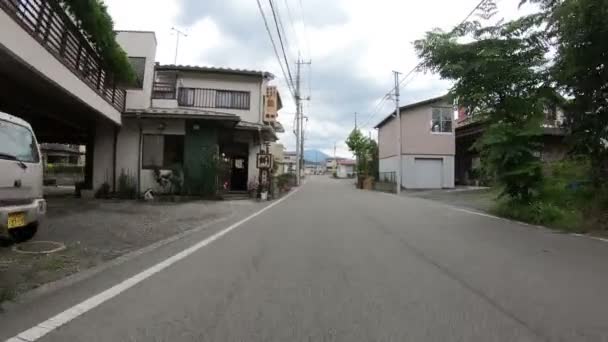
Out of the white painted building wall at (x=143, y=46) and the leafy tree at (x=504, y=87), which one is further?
the white painted building wall at (x=143, y=46)

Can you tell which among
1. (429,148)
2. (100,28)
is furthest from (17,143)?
(429,148)

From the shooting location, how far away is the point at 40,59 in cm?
945

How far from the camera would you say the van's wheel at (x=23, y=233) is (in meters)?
7.25

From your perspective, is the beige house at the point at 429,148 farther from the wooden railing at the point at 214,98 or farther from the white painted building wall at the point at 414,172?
the wooden railing at the point at 214,98

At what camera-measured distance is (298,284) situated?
5.12 m

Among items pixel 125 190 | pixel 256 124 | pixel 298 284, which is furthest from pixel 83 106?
pixel 298 284

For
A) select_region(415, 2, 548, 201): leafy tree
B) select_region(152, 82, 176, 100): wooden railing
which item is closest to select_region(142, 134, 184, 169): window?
select_region(152, 82, 176, 100): wooden railing

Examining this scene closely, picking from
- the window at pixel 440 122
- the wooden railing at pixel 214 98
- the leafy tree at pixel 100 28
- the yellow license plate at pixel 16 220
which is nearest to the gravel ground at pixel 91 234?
the yellow license plate at pixel 16 220

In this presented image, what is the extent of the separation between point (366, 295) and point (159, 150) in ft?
52.9

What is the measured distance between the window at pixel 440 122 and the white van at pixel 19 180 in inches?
1128

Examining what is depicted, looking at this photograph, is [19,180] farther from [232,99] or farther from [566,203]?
[232,99]

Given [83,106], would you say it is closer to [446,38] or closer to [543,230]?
[446,38]

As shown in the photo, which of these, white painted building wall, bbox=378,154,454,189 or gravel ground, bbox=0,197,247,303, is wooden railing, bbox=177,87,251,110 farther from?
white painted building wall, bbox=378,154,454,189

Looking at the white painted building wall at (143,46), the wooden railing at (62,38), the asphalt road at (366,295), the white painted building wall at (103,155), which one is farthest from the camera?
the white painted building wall at (143,46)
